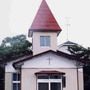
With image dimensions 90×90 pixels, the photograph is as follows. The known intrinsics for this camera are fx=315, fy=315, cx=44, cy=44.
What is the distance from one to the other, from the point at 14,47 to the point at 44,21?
26.1 ft

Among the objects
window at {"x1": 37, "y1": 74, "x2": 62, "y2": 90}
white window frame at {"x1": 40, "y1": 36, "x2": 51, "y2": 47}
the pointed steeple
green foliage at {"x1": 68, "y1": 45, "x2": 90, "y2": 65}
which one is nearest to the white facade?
white window frame at {"x1": 40, "y1": 36, "x2": 51, "y2": 47}

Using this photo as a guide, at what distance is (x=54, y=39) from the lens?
25750mm

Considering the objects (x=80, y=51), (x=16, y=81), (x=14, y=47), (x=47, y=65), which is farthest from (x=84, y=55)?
(x=47, y=65)

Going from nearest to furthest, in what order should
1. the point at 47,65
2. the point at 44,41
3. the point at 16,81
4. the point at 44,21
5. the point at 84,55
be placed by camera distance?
the point at 47,65, the point at 44,41, the point at 44,21, the point at 16,81, the point at 84,55

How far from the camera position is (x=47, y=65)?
24328mm

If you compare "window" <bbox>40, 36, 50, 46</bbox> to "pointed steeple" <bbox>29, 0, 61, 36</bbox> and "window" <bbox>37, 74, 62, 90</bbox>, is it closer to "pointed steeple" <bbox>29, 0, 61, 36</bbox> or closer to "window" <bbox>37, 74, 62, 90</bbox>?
"pointed steeple" <bbox>29, 0, 61, 36</bbox>

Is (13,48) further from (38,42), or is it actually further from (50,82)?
(50,82)

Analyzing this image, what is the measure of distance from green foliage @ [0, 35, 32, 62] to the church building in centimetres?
596

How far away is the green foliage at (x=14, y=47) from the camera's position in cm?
3197

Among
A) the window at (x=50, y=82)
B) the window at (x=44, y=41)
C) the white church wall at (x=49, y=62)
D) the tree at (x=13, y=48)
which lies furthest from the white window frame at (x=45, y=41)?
the tree at (x=13, y=48)

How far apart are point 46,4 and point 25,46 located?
298 inches

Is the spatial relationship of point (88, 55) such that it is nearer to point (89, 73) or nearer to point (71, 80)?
point (89, 73)

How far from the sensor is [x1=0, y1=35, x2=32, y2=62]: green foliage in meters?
32.0

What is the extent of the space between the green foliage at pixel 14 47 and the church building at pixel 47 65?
596 cm
